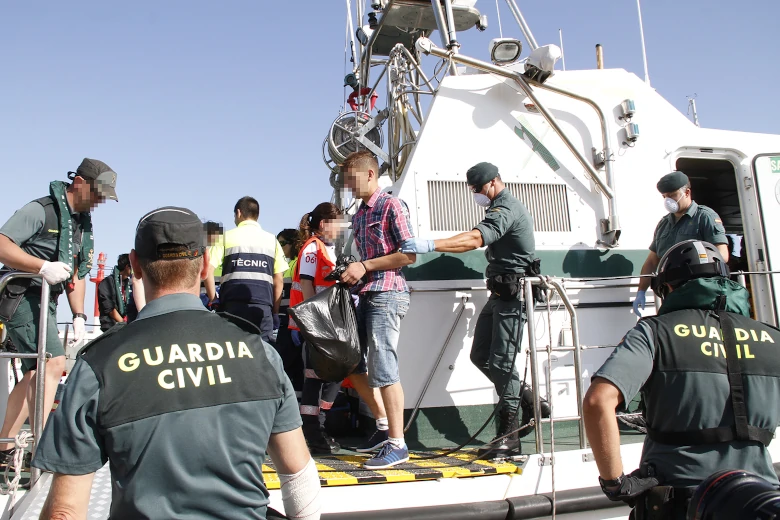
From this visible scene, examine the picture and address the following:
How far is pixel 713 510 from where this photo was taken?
1.54 metres

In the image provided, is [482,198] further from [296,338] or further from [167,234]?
[167,234]

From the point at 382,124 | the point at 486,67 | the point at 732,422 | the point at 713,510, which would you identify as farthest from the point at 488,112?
the point at 713,510

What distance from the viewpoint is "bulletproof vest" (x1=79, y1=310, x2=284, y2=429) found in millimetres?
1335

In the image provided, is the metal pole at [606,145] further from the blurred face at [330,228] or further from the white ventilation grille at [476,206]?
the blurred face at [330,228]

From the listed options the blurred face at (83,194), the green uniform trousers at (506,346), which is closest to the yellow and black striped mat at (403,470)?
the green uniform trousers at (506,346)

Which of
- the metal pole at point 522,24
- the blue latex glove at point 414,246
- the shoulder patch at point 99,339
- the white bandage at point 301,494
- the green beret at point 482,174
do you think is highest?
the metal pole at point 522,24

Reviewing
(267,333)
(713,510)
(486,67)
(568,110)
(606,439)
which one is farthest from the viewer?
(568,110)

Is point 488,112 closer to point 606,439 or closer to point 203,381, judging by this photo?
point 606,439

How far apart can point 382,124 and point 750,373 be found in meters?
5.38

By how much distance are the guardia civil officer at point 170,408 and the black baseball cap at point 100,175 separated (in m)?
2.14

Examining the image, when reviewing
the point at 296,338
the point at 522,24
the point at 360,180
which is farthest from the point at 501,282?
the point at 522,24

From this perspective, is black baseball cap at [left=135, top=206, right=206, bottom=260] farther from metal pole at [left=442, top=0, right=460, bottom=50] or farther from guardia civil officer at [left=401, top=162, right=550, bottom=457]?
metal pole at [left=442, top=0, right=460, bottom=50]

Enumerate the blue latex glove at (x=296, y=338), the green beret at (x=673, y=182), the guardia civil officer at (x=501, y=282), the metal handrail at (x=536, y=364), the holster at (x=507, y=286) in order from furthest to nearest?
the blue latex glove at (x=296, y=338)
the green beret at (x=673, y=182)
the holster at (x=507, y=286)
the guardia civil officer at (x=501, y=282)
the metal handrail at (x=536, y=364)

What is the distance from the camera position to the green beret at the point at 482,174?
396 cm
